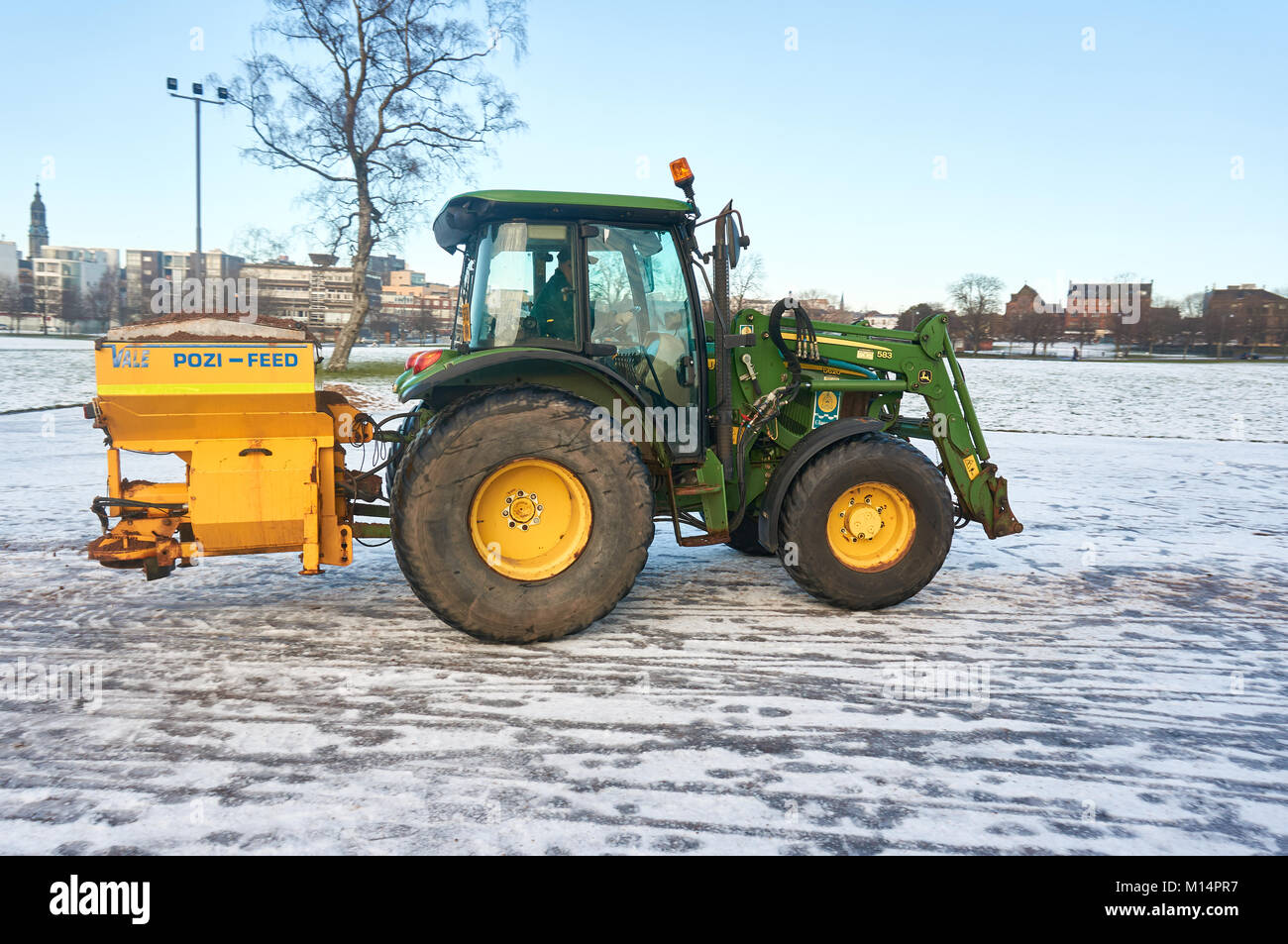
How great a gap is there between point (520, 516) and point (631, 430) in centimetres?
77

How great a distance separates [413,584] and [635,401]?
154 cm

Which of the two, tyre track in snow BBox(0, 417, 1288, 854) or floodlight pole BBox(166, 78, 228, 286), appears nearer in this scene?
tyre track in snow BBox(0, 417, 1288, 854)

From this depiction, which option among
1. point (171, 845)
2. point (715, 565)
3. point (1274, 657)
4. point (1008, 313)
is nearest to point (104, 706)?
point (171, 845)

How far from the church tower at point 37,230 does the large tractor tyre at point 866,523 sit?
148759mm

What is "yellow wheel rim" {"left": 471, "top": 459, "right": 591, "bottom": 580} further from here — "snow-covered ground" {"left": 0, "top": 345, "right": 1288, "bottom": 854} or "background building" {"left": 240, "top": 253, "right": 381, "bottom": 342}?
"background building" {"left": 240, "top": 253, "right": 381, "bottom": 342}

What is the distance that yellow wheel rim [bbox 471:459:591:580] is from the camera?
14.9 ft

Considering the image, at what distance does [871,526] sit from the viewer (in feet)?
16.8

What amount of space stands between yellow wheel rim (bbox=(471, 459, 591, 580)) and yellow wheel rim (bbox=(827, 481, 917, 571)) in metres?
1.58
